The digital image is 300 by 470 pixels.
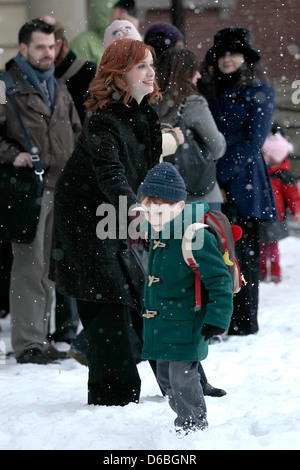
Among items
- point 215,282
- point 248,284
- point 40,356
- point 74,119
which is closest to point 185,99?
point 74,119

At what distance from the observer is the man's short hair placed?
22.6 feet

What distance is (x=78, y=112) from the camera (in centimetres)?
742

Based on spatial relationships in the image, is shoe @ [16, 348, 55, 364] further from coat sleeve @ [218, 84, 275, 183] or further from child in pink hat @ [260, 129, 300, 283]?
child in pink hat @ [260, 129, 300, 283]

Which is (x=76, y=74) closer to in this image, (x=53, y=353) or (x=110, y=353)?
(x=53, y=353)

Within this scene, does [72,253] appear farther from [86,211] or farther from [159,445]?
[159,445]

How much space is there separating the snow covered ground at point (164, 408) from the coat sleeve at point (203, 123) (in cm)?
136

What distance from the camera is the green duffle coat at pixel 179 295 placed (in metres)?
4.31

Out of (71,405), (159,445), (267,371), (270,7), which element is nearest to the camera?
(159,445)

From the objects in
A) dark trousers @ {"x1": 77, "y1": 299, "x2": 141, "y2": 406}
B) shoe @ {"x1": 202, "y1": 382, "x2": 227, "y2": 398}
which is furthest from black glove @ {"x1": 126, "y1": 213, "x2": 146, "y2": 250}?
shoe @ {"x1": 202, "y1": 382, "x2": 227, "y2": 398}

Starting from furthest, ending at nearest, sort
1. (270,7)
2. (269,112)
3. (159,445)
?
(270,7) < (269,112) < (159,445)

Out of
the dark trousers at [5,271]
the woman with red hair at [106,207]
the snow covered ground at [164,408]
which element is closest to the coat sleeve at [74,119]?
the dark trousers at [5,271]

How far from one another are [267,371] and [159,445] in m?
1.95

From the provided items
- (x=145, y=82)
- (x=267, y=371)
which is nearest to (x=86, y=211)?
(x=145, y=82)

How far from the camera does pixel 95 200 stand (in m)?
5.01
